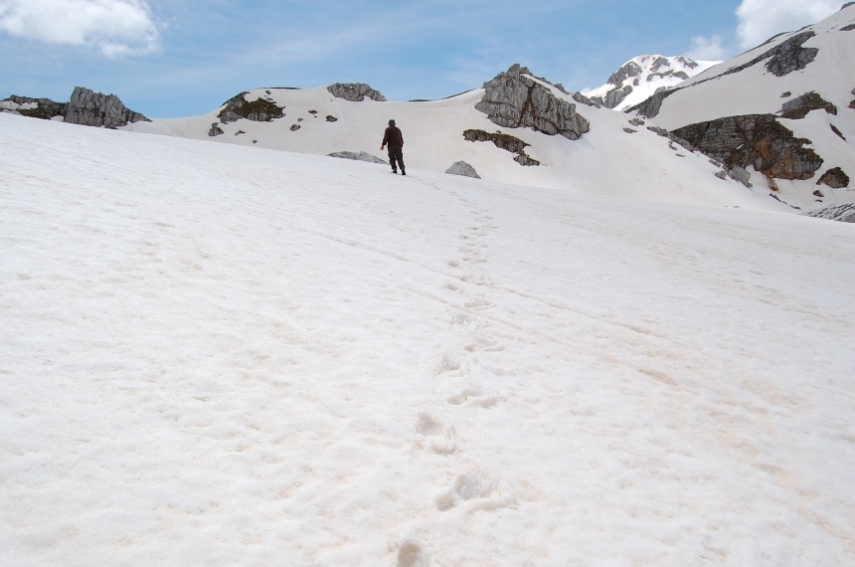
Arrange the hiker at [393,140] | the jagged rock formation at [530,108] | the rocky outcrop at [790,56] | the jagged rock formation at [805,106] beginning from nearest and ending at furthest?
the hiker at [393,140] → the jagged rock formation at [530,108] → the jagged rock formation at [805,106] → the rocky outcrop at [790,56]

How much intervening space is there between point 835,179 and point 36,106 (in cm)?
13490

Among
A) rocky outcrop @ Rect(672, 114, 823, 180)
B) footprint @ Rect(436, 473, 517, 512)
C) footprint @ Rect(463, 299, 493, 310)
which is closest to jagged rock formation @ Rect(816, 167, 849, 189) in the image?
rocky outcrop @ Rect(672, 114, 823, 180)

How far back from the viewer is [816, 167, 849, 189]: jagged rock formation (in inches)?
3396

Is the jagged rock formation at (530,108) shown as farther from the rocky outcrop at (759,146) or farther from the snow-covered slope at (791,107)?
the snow-covered slope at (791,107)

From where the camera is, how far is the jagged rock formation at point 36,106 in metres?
73.6

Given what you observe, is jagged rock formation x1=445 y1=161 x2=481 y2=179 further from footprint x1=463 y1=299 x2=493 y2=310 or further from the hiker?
footprint x1=463 y1=299 x2=493 y2=310

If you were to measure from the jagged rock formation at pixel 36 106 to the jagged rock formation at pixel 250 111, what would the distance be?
24.0m

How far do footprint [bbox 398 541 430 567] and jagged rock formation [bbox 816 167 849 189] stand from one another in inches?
Answer: 4392

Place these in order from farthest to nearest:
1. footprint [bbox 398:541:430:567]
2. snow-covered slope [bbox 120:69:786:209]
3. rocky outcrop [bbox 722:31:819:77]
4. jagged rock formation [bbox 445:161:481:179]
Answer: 1. rocky outcrop [bbox 722:31:819:77]
2. snow-covered slope [bbox 120:69:786:209]
3. jagged rock formation [bbox 445:161:481:179]
4. footprint [bbox 398:541:430:567]

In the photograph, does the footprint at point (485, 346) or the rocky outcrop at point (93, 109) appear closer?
the footprint at point (485, 346)

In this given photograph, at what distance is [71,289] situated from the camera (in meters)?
5.62

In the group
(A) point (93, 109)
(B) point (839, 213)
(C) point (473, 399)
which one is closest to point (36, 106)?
(A) point (93, 109)

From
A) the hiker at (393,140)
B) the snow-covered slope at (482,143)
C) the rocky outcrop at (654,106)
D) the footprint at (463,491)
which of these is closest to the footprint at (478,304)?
the footprint at (463,491)

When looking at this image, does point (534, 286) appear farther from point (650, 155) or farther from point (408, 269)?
point (650, 155)
